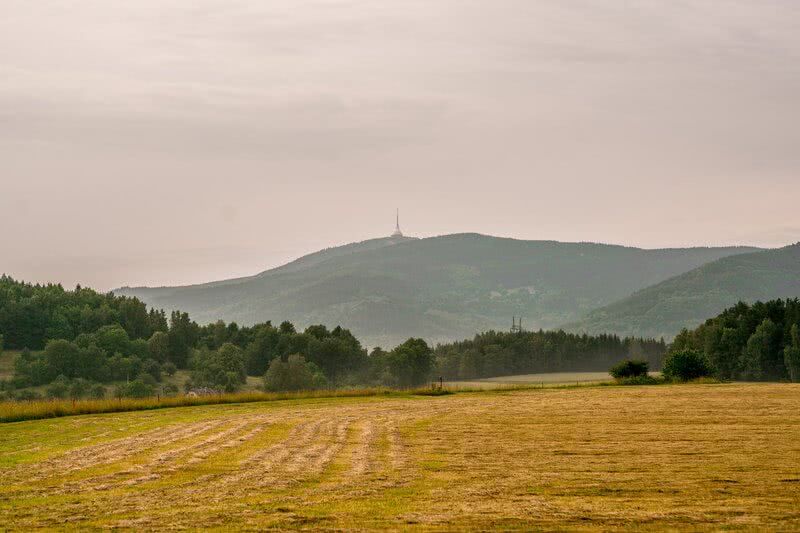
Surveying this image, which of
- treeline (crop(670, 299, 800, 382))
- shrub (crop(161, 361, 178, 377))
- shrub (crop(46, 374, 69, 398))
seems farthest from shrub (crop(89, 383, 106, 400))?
treeline (crop(670, 299, 800, 382))

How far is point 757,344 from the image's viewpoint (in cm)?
14212

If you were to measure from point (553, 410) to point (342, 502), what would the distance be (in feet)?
114

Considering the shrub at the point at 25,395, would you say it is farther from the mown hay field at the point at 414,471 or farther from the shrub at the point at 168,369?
the mown hay field at the point at 414,471

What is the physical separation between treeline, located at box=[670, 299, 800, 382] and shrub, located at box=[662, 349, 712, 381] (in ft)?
150

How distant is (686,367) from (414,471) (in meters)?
68.7

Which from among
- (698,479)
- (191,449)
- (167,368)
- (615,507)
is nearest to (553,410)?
(191,449)

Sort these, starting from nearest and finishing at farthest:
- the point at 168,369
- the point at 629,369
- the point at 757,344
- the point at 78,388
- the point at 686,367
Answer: the point at 686,367 < the point at 629,369 < the point at 757,344 < the point at 78,388 < the point at 168,369

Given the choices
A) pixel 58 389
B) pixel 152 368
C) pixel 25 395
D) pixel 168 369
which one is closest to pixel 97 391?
pixel 58 389

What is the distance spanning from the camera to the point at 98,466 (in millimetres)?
30266

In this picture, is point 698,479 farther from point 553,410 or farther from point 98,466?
point 553,410

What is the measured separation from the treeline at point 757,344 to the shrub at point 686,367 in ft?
A: 150

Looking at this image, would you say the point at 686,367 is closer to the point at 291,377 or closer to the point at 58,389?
the point at 291,377

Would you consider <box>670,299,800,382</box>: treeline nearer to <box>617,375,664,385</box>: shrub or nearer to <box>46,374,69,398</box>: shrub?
<box>617,375,664,385</box>: shrub

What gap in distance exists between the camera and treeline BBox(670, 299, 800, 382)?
140 meters
